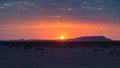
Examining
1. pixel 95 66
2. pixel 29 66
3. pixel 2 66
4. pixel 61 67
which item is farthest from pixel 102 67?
pixel 2 66

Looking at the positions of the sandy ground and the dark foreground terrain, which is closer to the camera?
the sandy ground

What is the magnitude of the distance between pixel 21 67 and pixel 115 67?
7270 millimetres

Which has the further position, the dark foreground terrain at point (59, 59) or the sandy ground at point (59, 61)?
the dark foreground terrain at point (59, 59)

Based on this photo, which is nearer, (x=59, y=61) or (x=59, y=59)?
(x=59, y=61)

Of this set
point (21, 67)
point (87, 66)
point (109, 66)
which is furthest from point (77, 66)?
point (21, 67)

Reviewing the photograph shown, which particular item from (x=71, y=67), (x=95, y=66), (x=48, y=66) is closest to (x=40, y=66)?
(x=48, y=66)

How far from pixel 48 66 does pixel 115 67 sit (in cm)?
519

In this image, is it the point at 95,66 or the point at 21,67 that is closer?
the point at 21,67

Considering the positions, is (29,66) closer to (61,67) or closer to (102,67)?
(61,67)

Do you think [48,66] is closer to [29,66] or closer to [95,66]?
[29,66]

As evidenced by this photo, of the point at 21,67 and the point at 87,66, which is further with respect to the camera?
the point at 87,66

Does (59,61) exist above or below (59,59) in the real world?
below

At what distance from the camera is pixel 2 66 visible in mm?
27453

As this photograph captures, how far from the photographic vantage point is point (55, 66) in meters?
28.0
